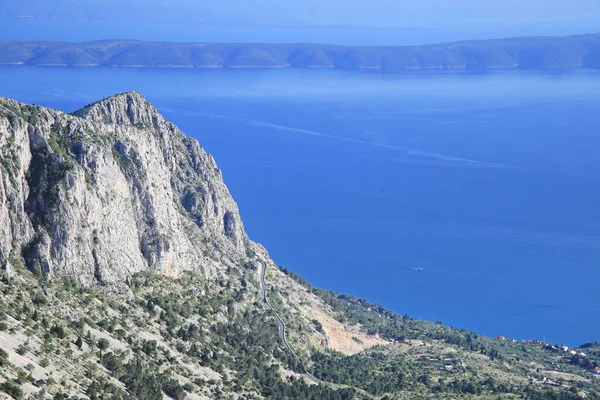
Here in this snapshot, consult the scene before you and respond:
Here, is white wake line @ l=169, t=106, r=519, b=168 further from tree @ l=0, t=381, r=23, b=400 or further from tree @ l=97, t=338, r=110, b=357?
tree @ l=0, t=381, r=23, b=400

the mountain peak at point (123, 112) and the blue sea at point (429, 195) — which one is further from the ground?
the blue sea at point (429, 195)

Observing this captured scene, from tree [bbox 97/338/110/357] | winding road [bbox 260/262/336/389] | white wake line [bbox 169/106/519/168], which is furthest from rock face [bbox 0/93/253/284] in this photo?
white wake line [bbox 169/106/519/168]

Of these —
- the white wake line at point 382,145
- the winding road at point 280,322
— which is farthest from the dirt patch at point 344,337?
the white wake line at point 382,145

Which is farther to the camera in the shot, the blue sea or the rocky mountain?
the blue sea

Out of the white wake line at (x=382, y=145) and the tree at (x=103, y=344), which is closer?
the tree at (x=103, y=344)

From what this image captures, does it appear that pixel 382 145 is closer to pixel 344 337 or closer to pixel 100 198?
pixel 344 337

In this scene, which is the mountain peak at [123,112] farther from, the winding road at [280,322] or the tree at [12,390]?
the tree at [12,390]
